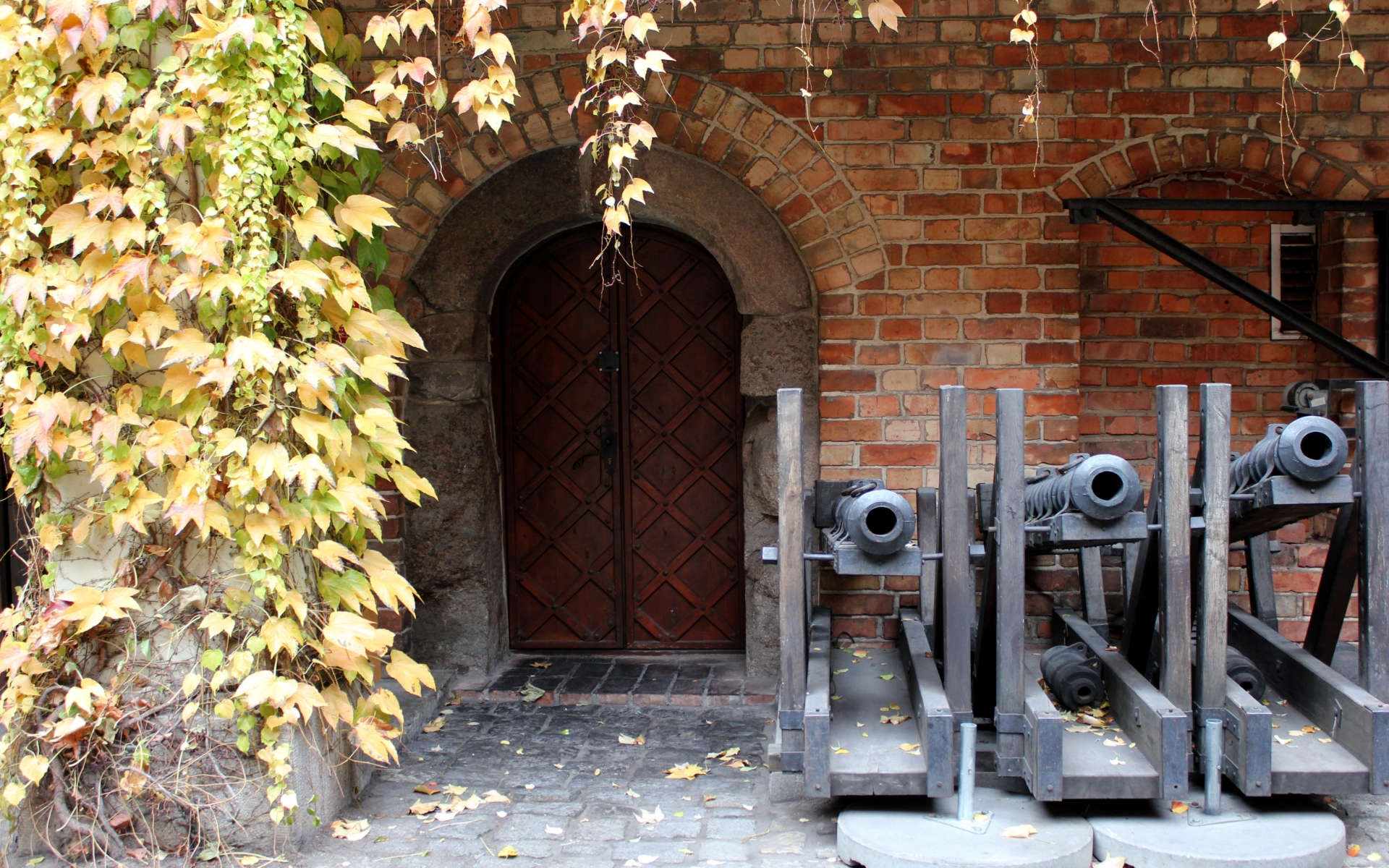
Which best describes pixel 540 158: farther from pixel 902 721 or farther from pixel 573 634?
pixel 902 721

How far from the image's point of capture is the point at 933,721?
110 inches

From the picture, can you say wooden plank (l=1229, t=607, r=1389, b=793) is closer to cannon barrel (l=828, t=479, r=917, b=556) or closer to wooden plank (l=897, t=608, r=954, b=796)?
wooden plank (l=897, t=608, r=954, b=796)

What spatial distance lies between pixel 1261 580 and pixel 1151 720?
43.3 inches

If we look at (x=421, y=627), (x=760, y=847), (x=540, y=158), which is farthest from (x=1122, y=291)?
(x=421, y=627)

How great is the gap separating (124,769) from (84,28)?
200cm

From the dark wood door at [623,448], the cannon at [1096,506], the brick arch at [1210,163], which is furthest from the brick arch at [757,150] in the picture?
the cannon at [1096,506]

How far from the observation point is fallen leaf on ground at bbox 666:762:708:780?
3391 mm

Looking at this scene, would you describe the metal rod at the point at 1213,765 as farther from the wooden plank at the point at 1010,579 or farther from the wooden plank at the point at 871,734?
the wooden plank at the point at 871,734

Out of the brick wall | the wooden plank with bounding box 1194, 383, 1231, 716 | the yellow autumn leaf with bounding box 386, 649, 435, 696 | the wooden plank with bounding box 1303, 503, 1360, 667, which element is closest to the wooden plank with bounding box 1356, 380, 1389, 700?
the wooden plank with bounding box 1303, 503, 1360, 667

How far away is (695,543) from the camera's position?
4.62 meters

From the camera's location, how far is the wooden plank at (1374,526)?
2812 mm

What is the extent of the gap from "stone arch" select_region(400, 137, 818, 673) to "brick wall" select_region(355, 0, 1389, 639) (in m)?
0.13

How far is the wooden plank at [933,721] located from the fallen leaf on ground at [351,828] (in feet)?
5.36

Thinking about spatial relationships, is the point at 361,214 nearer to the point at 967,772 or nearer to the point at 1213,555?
the point at 967,772
